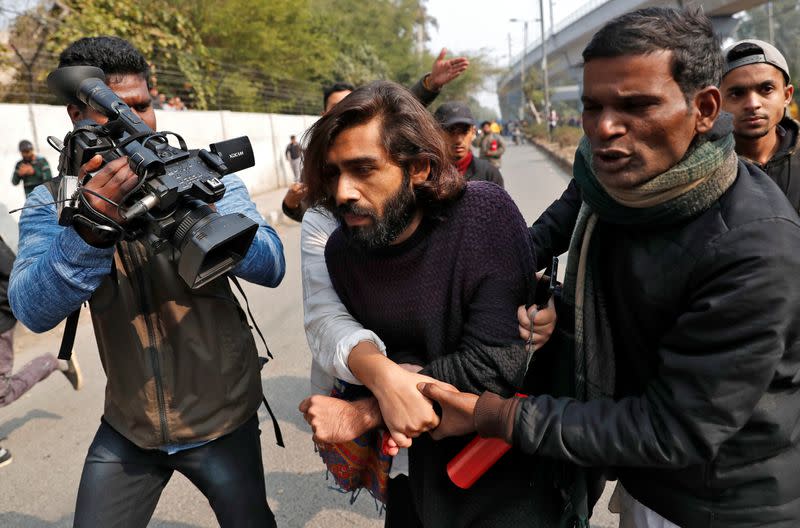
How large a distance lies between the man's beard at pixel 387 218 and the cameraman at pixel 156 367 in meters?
0.38

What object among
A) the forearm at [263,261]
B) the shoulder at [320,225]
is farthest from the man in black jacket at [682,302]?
the shoulder at [320,225]

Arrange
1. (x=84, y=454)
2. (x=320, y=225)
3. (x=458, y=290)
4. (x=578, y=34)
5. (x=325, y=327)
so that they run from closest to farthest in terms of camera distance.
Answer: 1. (x=458, y=290)
2. (x=325, y=327)
3. (x=320, y=225)
4. (x=84, y=454)
5. (x=578, y=34)

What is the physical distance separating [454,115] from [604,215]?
2.83m

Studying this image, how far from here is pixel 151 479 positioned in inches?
72.9

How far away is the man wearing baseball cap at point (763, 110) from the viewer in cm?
253

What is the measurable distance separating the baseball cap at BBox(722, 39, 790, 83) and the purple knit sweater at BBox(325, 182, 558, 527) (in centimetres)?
165

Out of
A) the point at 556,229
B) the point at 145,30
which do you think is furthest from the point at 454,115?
the point at 145,30

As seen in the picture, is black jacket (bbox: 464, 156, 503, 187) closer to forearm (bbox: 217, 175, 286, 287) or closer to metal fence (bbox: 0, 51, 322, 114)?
forearm (bbox: 217, 175, 286, 287)

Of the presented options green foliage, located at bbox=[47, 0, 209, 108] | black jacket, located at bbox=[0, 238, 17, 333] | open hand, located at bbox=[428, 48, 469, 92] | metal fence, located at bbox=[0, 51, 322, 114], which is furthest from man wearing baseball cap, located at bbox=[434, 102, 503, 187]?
green foliage, located at bbox=[47, 0, 209, 108]

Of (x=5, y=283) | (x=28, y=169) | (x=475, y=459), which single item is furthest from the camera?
(x=28, y=169)

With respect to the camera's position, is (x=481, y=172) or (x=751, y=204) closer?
(x=751, y=204)

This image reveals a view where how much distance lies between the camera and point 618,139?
1.18 meters

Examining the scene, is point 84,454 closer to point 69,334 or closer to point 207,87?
point 69,334

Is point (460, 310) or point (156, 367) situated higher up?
point (460, 310)
